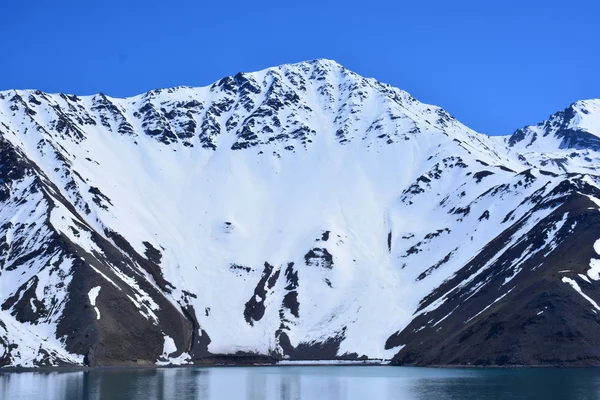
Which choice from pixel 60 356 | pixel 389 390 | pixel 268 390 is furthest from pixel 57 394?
pixel 60 356

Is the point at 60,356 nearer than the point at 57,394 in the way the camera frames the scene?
No

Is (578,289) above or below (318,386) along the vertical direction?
above

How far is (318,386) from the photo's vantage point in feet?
431

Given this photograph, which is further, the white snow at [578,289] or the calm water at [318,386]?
the white snow at [578,289]

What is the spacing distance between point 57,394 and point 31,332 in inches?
3743

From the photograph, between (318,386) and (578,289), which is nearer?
(318,386)

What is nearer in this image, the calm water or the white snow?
the calm water

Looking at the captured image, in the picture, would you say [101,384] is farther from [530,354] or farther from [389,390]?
[530,354]

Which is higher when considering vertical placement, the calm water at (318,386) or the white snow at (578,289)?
the white snow at (578,289)

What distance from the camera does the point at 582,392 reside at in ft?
355

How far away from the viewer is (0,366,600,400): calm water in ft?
358

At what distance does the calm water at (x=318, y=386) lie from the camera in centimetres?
10919

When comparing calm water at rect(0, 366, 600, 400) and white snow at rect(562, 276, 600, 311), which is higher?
white snow at rect(562, 276, 600, 311)

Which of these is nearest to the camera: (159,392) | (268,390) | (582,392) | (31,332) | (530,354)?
(582,392)
